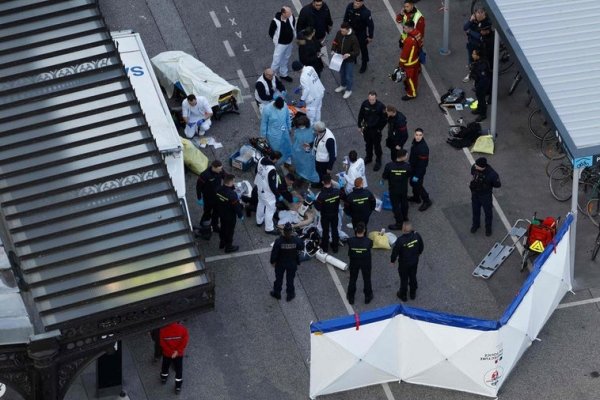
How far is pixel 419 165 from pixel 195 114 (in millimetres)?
4447

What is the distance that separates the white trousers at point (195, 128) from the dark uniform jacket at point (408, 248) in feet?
18.2

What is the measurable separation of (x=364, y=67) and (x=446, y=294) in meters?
6.39

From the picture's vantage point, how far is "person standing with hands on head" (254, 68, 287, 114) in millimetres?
29750

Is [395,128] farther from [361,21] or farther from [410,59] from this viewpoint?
[361,21]

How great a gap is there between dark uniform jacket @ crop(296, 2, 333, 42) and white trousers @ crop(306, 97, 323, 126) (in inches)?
77.2

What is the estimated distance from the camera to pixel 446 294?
26.9 metres

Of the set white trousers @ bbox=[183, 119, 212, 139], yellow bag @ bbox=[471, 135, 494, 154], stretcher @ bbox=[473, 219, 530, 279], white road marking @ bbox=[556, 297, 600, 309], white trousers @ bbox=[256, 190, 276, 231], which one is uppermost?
white trousers @ bbox=[183, 119, 212, 139]

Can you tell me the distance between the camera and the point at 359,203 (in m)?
26.9

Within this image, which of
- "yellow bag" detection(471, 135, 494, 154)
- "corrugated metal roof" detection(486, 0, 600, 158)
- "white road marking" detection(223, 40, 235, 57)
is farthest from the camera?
"white road marking" detection(223, 40, 235, 57)

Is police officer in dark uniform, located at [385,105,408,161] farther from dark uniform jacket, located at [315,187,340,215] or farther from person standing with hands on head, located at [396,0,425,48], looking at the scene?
person standing with hands on head, located at [396,0,425,48]

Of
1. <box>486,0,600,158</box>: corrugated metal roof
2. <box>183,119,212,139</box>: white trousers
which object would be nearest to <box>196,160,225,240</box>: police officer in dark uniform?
<box>183,119,212,139</box>: white trousers

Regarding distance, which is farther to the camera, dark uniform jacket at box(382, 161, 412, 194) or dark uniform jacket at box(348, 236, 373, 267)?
dark uniform jacket at box(382, 161, 412, 194)

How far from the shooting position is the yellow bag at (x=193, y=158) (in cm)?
2872

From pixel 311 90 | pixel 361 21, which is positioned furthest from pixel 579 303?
pixel 361 21
